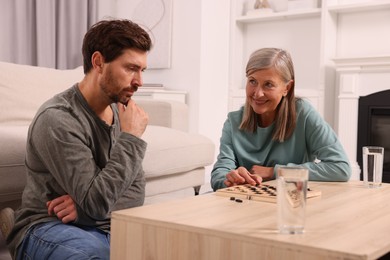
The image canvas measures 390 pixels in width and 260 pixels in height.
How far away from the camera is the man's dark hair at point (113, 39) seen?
4.69ft

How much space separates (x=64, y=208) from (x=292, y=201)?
0.62m

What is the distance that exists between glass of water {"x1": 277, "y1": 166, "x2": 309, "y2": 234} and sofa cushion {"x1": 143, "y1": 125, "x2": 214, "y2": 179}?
57.4 inches

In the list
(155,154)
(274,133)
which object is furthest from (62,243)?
(155,154)

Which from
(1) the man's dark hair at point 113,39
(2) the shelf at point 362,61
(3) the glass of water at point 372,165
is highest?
(2) the shelf at point 362,61

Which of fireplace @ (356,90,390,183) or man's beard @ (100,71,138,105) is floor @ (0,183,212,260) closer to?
man's beard @ (100,71,138,105)

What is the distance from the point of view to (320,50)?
4.14 meters

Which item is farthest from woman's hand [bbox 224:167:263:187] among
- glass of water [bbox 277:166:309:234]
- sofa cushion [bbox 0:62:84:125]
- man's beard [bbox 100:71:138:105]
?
sofa cushion [bbox 0:62:84:125]

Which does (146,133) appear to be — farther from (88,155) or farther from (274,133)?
(88,155)

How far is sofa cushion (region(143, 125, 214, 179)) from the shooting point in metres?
2.44

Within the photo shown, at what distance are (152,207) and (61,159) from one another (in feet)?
0.90

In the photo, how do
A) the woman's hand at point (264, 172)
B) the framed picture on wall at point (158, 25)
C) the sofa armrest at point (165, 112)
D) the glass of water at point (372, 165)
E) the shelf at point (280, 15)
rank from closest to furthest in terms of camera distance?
the glass of water at point (372, 165)
the woman's hand at point (264, 172)
the sofa armrest at point (165, 112)
the shelf at point (280, 15)
the framed picture on wall at point (158, 25)

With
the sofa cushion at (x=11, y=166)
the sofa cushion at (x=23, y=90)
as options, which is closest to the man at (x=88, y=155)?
the sofa cushion at (x=11, y=166)

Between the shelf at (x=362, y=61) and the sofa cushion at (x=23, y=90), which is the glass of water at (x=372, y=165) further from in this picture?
the shelf at (x=362, y=61)

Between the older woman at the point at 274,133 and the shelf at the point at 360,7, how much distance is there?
7.86ft
